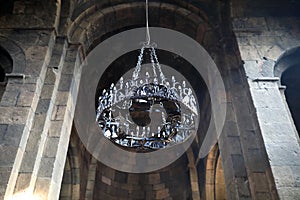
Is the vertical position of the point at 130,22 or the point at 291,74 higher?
the point at 130,22

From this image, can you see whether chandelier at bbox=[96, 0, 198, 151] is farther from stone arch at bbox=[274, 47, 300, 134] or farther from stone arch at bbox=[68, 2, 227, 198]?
stone arch at bbox=[274, 47, 300, 134]

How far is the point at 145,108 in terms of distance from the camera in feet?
16.2

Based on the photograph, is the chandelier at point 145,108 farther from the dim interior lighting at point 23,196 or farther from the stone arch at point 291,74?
the dim interior lighting at point 23,196

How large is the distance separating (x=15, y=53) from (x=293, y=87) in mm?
5229

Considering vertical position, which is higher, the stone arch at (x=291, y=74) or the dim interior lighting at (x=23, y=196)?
the stone arch at (x=291, y=74)

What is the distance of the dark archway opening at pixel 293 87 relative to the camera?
17.5 ft

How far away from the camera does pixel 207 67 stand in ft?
19.1

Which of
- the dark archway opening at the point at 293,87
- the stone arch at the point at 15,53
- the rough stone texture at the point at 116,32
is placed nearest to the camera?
the rough stone texture at the point at 116,32

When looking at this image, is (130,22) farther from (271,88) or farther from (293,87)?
(293,87)

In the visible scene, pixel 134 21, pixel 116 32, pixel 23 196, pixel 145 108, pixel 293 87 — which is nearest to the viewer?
pixel 23 196

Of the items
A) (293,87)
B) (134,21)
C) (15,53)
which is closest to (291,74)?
(293,87)

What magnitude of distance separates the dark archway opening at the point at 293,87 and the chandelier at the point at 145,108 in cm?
180

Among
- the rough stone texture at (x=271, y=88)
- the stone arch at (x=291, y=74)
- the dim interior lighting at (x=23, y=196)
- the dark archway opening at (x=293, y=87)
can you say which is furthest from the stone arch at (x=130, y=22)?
the dim interior lighting at (x=23, y=196)

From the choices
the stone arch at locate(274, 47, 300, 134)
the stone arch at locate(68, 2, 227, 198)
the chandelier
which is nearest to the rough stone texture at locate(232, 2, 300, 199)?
the stone arch at locate(274, 47, 300, 134)
